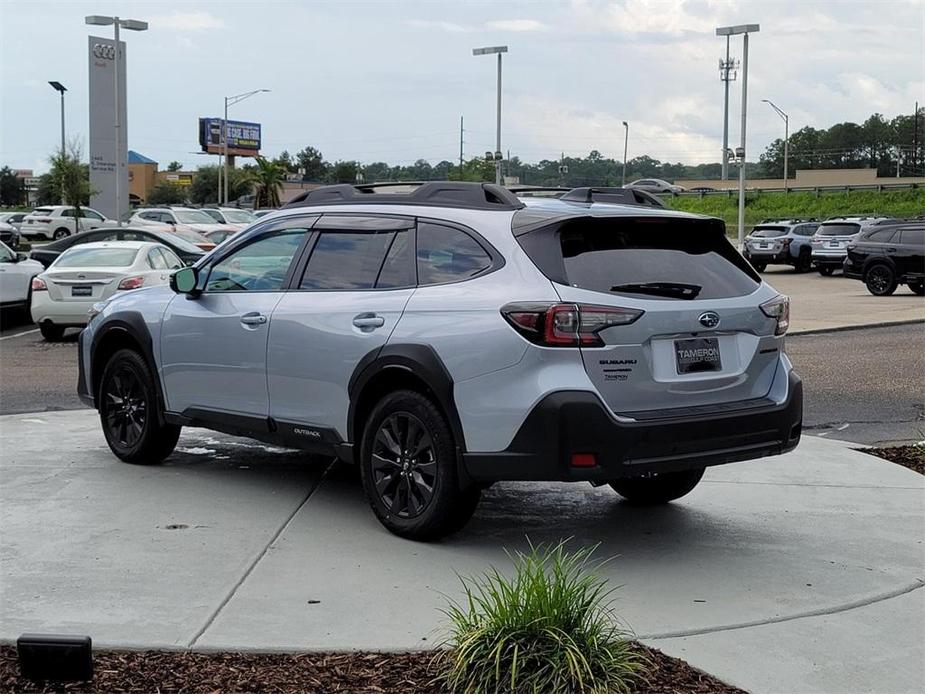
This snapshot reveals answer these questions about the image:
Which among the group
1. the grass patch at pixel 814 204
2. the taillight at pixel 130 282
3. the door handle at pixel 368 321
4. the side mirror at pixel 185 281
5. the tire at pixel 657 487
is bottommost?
the tire at pixel 657 487

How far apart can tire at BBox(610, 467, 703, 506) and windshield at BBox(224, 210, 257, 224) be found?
36.3 meters

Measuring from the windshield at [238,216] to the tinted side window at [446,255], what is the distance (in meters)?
36.7

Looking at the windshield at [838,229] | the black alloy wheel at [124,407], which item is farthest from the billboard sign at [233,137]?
the black alloy wheel at [124,407]

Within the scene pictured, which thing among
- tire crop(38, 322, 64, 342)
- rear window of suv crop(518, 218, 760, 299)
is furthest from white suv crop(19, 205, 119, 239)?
rear window of suv crop(518, 218, 760, 299)

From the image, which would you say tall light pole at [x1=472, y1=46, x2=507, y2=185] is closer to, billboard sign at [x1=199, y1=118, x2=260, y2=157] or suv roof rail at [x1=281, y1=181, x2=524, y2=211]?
suv roof rail at [x1=281, y1=181, x2=524, y2=211]

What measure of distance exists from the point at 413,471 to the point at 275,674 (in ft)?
6.45

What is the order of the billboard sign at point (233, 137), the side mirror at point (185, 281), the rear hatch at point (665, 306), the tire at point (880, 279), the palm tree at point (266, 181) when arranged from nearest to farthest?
1. the rear hatch at point (665, 306)
2. the side mirror at point (185, 281)
3. the tire at point (880, 279)
4. the palm tree at point (266, 181)
5. the billboard sign at point (233, 137)

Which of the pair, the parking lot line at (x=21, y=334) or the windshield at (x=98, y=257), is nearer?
the windshield at (x=98, y=257)

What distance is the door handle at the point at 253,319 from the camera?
283 inches

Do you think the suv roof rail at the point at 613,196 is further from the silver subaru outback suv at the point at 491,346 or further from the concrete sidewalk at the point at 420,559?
the concrete sidewalk at the point at 420,559

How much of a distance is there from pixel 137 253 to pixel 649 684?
14.9 meters

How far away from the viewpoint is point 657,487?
7297 millimetres

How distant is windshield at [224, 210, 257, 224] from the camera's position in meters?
43.3

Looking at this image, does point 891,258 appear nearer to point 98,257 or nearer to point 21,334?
point 98,257
